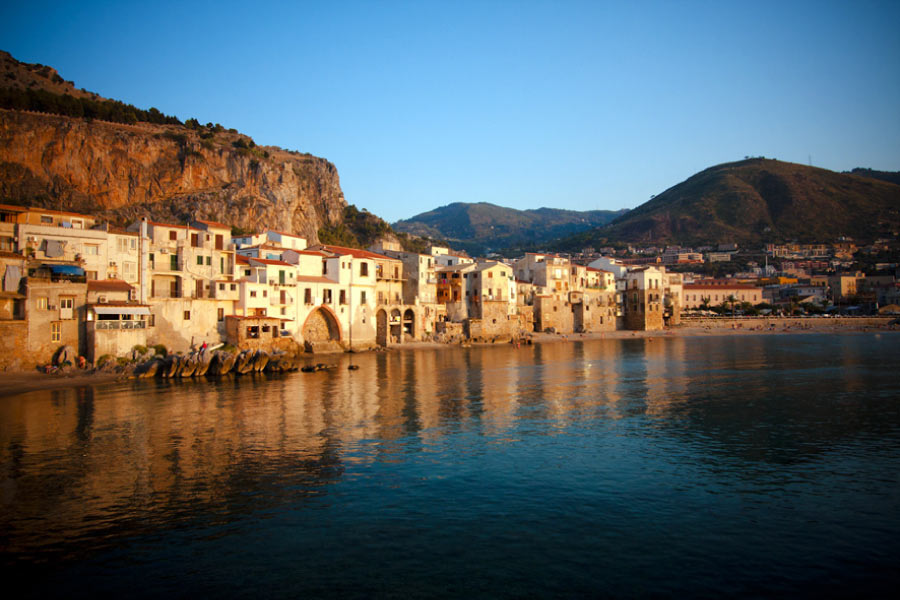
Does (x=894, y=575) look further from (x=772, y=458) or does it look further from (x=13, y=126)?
(x=13, y=126)

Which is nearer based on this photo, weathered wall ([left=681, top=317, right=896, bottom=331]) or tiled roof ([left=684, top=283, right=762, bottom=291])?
weathered wall ([left=681, top=317, right=896, bottom=331])

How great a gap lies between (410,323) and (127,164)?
46.4 metres

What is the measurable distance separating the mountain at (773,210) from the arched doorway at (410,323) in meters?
124

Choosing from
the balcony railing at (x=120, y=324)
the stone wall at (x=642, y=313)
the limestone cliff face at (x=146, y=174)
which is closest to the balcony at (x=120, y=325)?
the balcony railing at (x=120, y=324)

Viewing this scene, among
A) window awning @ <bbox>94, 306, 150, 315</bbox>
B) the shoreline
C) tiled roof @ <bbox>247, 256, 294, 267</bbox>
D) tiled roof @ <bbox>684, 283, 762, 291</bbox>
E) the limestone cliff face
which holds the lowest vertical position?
the shoreline

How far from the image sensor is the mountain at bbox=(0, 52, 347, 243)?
70.4 metres

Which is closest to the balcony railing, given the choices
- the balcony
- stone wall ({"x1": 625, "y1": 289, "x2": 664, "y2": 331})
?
the balcony

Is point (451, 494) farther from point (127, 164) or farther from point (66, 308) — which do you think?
point (127, 164)

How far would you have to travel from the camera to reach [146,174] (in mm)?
Answer: 79812

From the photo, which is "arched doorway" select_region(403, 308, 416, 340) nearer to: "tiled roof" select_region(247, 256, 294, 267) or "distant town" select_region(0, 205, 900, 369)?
"distant town" select_region(0, 205, 900, 369)

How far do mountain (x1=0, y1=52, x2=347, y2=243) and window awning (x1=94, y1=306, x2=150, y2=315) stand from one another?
3977 centimetres

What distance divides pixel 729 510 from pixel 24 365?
39.0m

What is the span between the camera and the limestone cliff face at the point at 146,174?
69812mm

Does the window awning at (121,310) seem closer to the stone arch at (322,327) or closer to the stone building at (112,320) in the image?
the stone building at (112,320)
